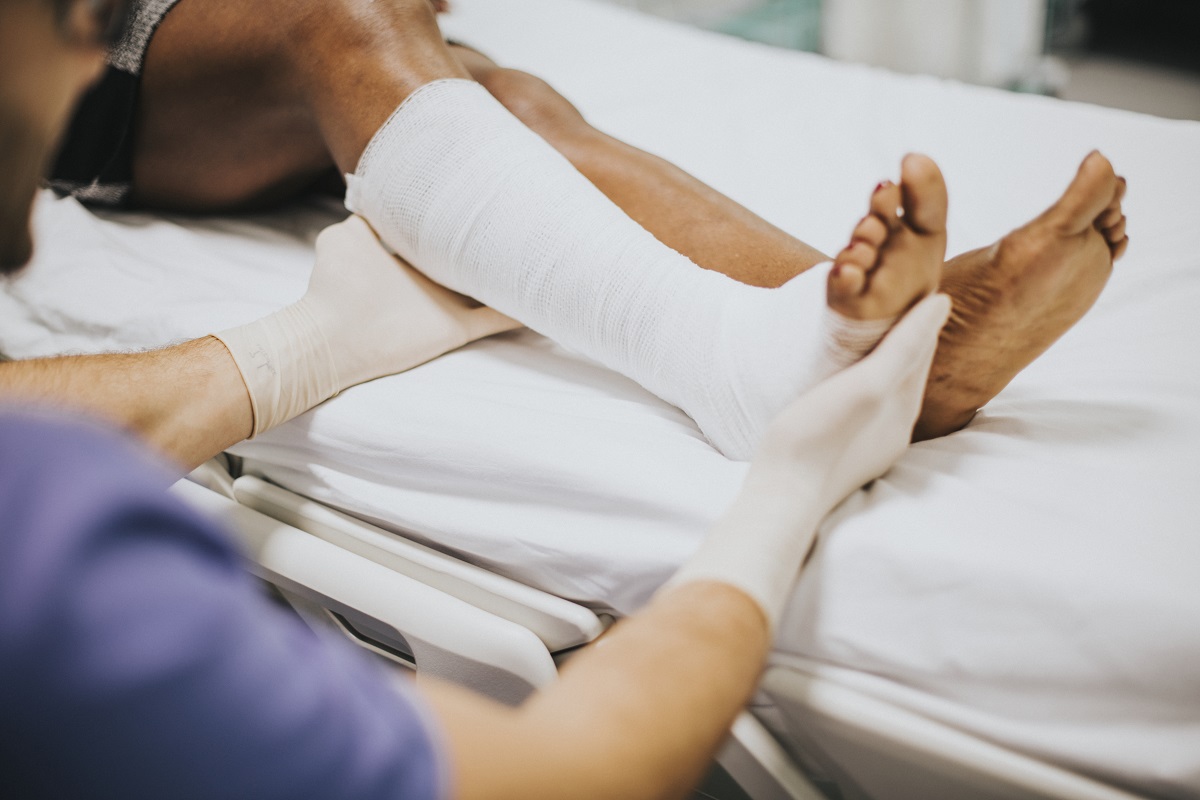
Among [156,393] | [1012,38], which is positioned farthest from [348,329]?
[1012,38]

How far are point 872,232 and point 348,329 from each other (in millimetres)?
496

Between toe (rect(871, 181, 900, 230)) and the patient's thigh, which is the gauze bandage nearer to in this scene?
toe (rect(871, 181, 900, 230))

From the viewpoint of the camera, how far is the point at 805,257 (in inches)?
30.6

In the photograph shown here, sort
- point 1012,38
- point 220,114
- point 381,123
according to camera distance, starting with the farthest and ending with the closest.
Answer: point 1012,38, point 220,114, point 381,123

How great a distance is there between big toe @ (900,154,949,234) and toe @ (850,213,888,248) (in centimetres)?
2

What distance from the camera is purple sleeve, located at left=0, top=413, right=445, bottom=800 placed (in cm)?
27

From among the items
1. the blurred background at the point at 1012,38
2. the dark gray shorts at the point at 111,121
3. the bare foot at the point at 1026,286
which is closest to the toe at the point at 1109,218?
the bare foot at the point at 1026,286

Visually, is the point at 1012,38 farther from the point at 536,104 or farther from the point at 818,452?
the point at 818,452

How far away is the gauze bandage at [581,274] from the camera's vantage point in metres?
0.65

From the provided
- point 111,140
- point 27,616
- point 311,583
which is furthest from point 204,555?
point 111,140

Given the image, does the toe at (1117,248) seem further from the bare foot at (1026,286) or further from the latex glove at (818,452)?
the latex glove at (818,452)

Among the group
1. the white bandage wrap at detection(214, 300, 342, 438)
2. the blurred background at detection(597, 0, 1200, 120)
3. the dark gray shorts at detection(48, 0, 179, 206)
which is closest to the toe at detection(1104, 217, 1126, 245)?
the white bandage wrap at detection(214, 300, 342, 438)

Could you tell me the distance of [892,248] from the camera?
1.89 feet

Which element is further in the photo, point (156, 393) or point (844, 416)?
point (156, 393)
